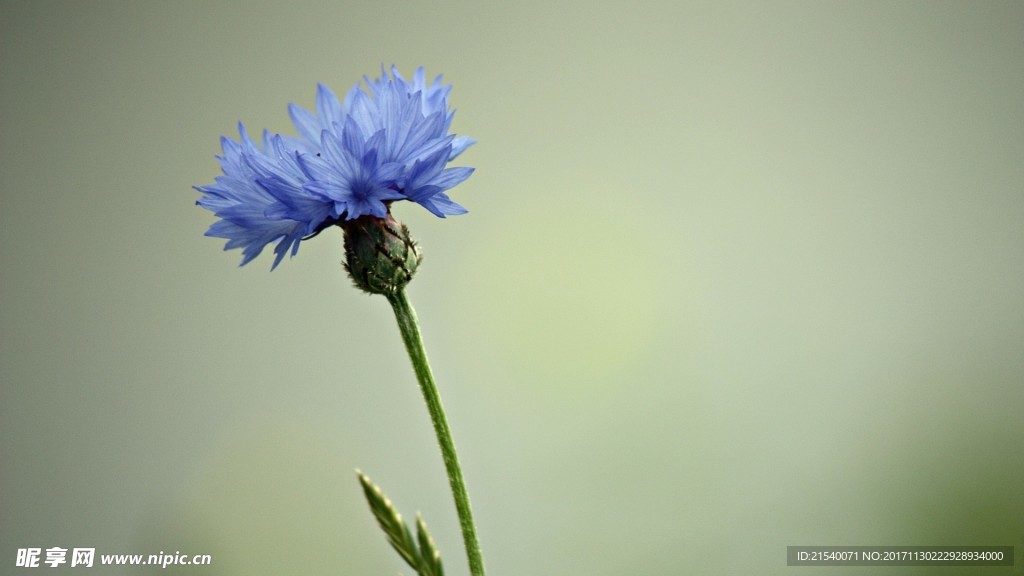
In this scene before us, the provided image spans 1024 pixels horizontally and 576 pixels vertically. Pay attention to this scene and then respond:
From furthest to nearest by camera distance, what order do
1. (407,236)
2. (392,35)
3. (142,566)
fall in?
(392,35) < (142,566) < (407,236)

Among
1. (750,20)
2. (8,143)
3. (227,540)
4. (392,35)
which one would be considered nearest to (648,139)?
(750,20)

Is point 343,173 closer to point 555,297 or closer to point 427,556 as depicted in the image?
point 427,556

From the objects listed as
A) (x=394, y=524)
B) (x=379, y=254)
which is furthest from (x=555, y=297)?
(x=394, y=524)

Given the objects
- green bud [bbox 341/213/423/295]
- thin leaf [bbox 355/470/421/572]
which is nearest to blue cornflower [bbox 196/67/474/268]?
green bud [bbox 341/213/423/295]

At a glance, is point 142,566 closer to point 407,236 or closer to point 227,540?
point 227,540

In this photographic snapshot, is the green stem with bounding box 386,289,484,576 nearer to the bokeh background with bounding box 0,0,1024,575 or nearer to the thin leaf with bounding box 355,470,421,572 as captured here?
the thin leaf with bounding box 355,470,421,572

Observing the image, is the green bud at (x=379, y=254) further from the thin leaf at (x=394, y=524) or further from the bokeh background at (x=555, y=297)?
the bokeh background at (x=555, y=297)

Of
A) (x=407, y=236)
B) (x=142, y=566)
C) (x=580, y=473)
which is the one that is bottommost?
(x=142, y=566)
